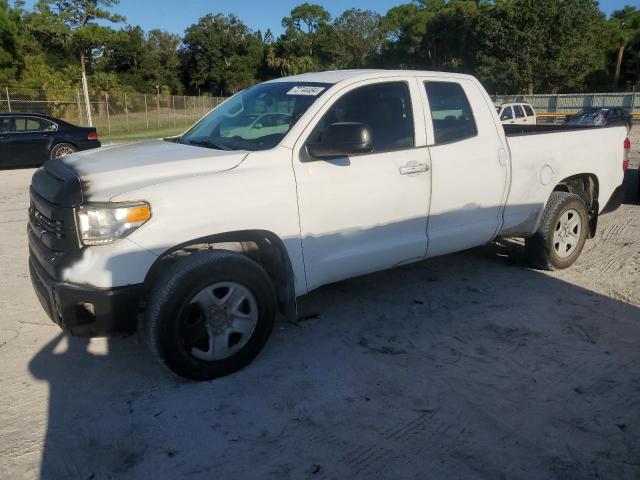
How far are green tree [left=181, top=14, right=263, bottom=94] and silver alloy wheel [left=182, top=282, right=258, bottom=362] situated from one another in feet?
259

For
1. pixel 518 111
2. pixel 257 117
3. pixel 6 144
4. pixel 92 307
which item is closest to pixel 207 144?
pixel 257 117

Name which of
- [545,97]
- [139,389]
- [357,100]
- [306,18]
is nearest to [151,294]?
[139,389]

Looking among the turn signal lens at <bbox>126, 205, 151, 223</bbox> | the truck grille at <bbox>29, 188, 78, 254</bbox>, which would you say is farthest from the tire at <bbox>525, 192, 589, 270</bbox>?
the truck grille at <bbox>29, 188, 78, 254</bbox>

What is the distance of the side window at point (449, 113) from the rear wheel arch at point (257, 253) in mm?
1635

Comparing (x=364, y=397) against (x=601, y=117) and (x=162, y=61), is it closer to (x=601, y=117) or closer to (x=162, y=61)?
(x=601, y=117)

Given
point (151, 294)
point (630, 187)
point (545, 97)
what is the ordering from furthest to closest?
point (545, 97) → point (630, 187) → point (151, 294)

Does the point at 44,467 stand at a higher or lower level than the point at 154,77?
lower

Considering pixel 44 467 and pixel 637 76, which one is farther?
pixel 637 76

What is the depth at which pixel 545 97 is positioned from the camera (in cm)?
3791

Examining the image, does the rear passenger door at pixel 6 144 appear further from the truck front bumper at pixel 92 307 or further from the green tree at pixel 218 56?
the green tree at pixel 218 56

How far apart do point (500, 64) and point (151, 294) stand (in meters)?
51.4

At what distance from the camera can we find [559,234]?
5.39 m

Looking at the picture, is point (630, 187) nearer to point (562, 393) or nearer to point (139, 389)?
point (562, 393)

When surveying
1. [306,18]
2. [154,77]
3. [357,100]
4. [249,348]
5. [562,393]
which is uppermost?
[306,18]
